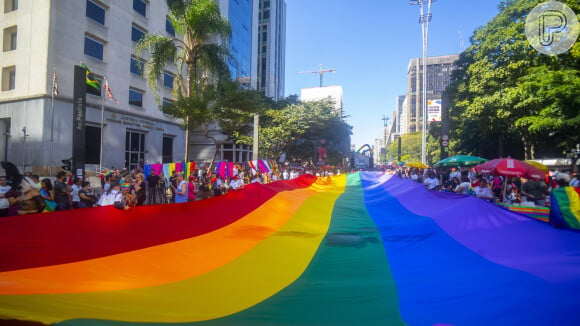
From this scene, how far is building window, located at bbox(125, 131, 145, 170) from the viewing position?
27859 millimetres

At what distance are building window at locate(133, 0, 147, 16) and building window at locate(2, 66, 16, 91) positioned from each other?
35.3 ft

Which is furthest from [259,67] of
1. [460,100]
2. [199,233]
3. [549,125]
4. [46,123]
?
[199,233]

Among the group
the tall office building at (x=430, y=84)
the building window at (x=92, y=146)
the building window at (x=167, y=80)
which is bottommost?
the building window at (x=92, y=146)

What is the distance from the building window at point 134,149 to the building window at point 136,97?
2.58 meters

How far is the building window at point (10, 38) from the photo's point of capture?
2280cm

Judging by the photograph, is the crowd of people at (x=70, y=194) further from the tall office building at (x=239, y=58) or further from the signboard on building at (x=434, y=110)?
the signboard on building at (x=434, y=110)

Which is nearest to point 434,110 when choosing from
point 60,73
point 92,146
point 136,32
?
point 136,32

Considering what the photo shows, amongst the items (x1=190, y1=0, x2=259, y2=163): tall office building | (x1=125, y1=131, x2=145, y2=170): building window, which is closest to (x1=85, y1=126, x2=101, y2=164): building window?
(x1=125, y1=131, x2=145, y2=170): building window

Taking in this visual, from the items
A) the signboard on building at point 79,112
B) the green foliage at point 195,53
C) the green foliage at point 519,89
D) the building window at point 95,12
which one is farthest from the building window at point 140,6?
the green foliage at point 519,89

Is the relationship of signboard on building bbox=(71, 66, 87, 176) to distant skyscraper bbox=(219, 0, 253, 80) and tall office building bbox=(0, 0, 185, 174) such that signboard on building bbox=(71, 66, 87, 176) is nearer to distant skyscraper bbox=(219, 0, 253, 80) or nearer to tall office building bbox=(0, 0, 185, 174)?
tall office building bbox=(0, 0, 185, 174)

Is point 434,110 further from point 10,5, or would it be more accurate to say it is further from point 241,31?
point 10,5

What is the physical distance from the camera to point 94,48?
2464 cm

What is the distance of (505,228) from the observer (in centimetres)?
482

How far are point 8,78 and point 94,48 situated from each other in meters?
6.04
